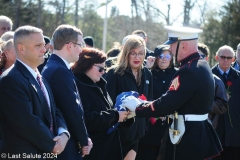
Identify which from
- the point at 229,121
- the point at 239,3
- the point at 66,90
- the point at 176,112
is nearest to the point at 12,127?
the point at 66,90

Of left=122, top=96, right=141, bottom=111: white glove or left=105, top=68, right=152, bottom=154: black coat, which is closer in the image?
left=122, top=96, right=141, bottom=111: white glove

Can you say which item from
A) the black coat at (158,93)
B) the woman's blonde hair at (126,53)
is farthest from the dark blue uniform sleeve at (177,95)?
the black coat at (158,93)

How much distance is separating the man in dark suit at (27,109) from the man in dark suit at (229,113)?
4.22 metres

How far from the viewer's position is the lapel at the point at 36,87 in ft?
11.2

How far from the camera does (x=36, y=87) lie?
3.46 meters

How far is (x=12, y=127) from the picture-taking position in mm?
3297

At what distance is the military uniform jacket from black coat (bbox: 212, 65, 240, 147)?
2.49m

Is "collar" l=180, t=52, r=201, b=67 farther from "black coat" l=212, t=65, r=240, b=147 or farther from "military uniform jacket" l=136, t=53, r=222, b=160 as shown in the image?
"black coat" l=212, t=65, r=240, b=147

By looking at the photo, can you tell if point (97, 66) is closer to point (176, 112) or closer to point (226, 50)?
point (176, 112)

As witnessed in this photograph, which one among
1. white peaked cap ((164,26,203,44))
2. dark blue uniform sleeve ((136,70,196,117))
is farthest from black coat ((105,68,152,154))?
white peaked cap ((164,26,203,44))

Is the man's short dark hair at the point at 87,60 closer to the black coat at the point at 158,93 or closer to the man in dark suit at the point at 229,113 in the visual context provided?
the black coat at the point at 158,93

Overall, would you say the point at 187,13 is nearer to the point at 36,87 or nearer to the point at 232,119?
the point at 232,119

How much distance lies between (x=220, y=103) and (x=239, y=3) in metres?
23.3

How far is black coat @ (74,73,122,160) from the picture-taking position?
4344 millimetres
